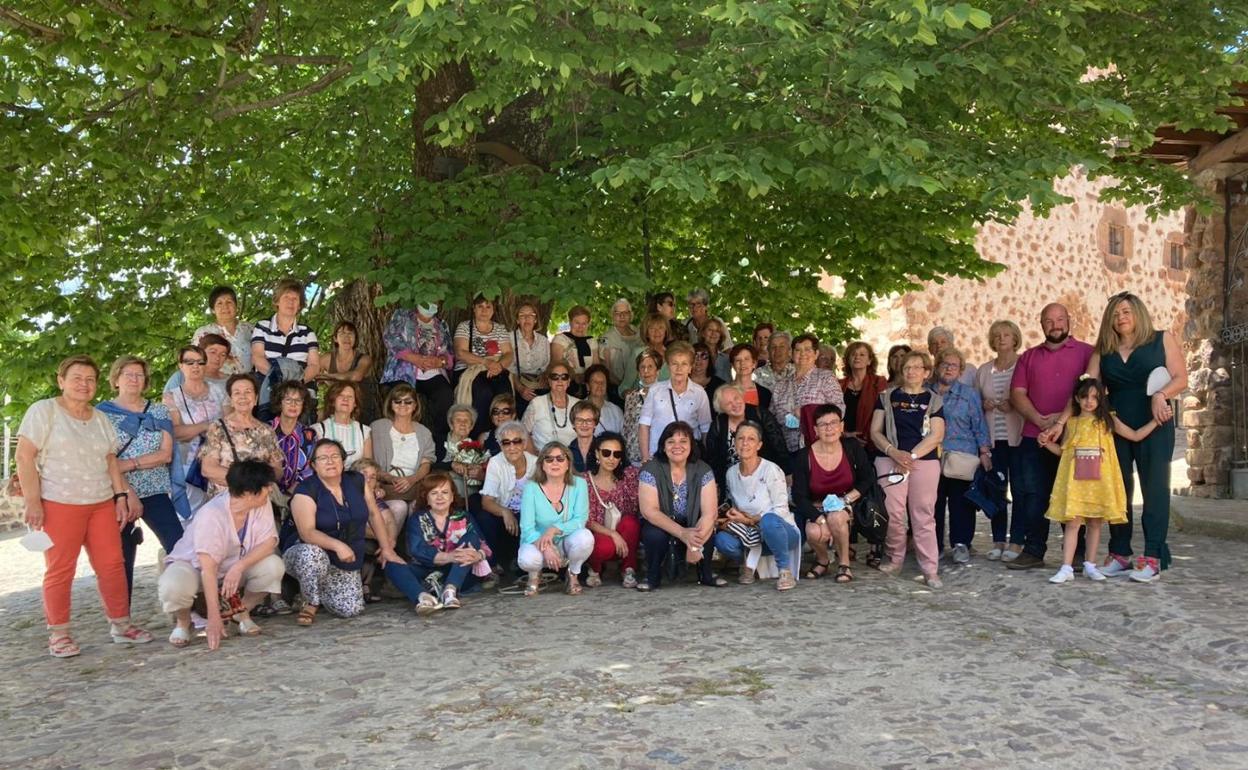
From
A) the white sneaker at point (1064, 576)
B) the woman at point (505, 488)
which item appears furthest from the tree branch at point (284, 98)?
the white sneaker at point (1064, 576)

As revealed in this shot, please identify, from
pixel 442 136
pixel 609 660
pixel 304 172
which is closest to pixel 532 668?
pixel 609 660

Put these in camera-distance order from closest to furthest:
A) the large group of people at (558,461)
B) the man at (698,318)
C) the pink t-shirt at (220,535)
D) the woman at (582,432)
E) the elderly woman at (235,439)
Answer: the pink t-shirt at (220,535)
the large group of people at (558,461)
the elderly woman at (235,439)
the woman at (582,432)
the man at (698,318)

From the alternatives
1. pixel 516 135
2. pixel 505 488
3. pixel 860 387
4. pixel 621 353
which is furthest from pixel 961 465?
pixel 516 135

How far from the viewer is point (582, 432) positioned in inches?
313

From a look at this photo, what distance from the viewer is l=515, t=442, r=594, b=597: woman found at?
24.2 ft

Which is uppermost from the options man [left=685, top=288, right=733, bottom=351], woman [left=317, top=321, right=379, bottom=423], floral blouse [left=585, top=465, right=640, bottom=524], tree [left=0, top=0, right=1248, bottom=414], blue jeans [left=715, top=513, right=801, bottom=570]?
tree [left=0, top=0, right=1248, bottom=414]

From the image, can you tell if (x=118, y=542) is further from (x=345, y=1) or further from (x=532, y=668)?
(x=345, y=1)

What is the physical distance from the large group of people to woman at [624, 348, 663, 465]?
0.07ft

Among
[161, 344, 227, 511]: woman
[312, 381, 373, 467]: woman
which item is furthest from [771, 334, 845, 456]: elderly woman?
[161, 344, 227, 511]: woman

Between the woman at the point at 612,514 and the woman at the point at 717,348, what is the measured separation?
1.32 metres

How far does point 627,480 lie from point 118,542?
326 cm

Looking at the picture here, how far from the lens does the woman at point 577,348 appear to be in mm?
8617

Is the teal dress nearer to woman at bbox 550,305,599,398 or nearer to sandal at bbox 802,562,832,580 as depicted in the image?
sandal at bbox 802,562,832,580

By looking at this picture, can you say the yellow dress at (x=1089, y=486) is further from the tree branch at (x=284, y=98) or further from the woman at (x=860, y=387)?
the tree branch at (x=284, y=98)
